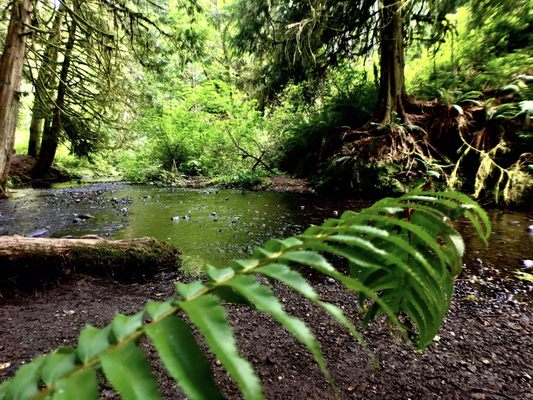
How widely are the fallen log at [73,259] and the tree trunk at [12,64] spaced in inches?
61.5

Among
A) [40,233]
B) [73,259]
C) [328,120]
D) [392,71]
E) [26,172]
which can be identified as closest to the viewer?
[73,259]

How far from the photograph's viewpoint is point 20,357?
1.54 metres

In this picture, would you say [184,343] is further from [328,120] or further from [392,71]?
[328,120]

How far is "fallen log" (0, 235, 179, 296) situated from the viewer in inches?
88.1

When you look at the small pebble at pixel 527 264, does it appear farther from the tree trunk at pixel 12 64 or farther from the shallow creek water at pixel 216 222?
the tree trunk at pixel 12 64

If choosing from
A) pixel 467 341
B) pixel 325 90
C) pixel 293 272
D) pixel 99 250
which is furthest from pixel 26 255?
pixel 325 90

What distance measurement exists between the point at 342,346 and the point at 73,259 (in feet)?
6.97

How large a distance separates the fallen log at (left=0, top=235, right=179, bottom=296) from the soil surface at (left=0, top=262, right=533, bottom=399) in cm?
15

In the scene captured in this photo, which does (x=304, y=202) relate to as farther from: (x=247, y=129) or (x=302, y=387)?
(x=247, y=129)

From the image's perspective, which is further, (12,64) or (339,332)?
(12,64)

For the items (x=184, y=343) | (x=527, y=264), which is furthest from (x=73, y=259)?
(x=527, y=264)

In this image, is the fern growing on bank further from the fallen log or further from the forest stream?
Answer: the fallen log

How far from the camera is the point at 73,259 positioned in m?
2.50

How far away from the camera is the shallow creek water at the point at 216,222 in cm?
285
